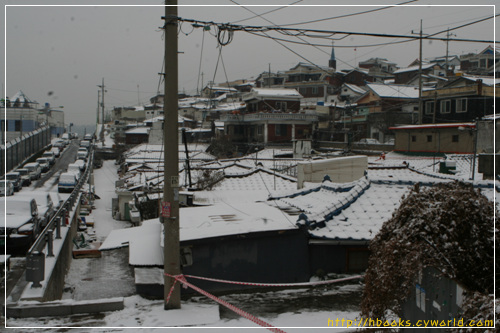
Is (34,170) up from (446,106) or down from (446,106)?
down

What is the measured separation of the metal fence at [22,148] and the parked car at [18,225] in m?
34.5

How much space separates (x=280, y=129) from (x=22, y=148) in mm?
32558

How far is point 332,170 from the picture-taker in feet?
71.2

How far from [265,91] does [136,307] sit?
2013 inches

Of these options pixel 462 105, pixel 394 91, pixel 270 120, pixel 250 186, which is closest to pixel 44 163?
pixel 270 120

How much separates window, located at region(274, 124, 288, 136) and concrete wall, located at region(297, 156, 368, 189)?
32995mm

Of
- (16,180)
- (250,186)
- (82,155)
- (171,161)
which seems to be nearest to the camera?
(171,161)

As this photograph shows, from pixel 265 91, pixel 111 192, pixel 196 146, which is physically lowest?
pixel 111 192

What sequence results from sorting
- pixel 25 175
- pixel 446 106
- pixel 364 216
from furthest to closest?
pixel 25 175
pixel 446 106
pixel 364 216

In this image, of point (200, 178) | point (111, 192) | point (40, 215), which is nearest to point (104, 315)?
point (40, 215)

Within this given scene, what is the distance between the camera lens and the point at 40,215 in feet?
50.3

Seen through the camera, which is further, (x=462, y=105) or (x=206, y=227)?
(x=462, y=105)

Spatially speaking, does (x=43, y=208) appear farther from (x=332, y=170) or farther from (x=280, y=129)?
(x=280, y=129)

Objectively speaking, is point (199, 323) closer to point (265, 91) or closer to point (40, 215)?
point (40, 215)
